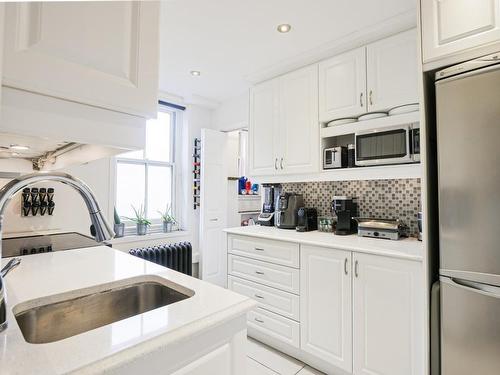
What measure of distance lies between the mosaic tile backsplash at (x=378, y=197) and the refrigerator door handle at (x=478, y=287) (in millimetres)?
870

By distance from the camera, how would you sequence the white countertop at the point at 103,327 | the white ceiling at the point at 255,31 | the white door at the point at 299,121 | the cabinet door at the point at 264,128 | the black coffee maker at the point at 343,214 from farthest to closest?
the cabinet door at the point at 264,128 → the white door at the point at 299,121 → the black coffee maker at the point at 343,214 → the white ceiling at the point at 255,31 → the white countertop at the point at 103,327

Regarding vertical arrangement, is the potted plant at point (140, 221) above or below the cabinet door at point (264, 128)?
below

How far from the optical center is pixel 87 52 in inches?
25.7

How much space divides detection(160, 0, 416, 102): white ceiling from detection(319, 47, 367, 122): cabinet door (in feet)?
0.40

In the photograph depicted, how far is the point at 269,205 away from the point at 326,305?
129 centimetres

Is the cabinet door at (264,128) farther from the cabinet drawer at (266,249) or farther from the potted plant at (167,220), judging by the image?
the potted plant at (167,220)

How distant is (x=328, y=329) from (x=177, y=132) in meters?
3.00

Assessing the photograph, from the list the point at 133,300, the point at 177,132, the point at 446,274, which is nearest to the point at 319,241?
the point at 446,274

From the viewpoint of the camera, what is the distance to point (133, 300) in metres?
1.09

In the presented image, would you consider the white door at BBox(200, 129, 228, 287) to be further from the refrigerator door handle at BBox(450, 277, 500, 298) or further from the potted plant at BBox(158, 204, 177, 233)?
the refrigerator door handle at BBox(450, 277, 500, 298)

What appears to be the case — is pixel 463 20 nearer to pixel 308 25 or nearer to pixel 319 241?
pixel 308 25

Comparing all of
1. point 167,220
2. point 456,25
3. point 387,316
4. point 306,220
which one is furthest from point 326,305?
point 167,220

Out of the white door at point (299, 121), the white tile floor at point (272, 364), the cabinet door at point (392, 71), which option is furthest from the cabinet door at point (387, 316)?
the cabinet door at point (392, 71)

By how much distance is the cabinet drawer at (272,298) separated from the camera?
2.16 m
